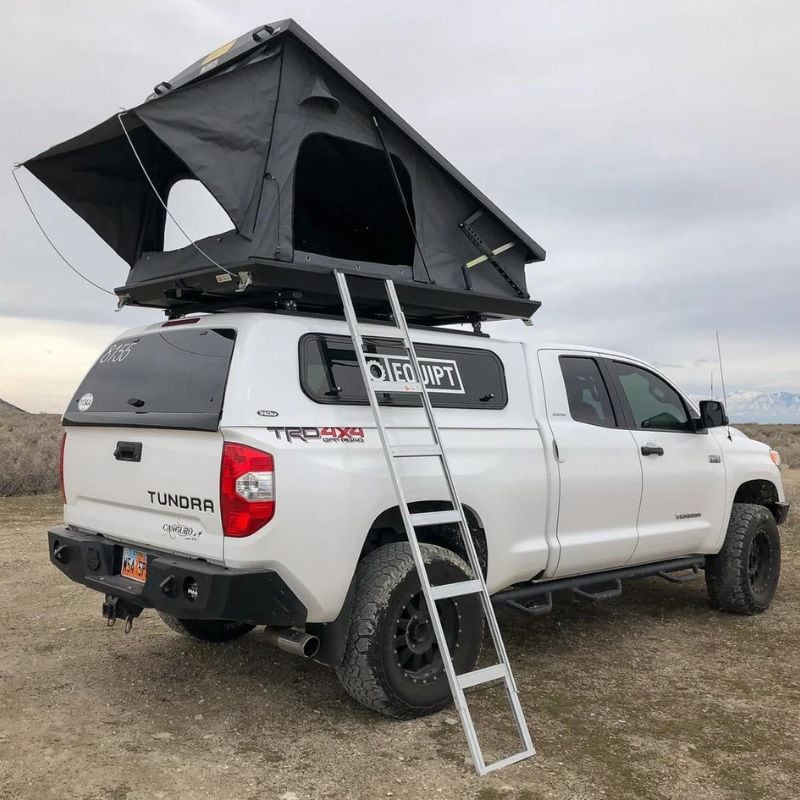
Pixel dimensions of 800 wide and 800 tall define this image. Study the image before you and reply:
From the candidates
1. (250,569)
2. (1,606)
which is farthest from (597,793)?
(1,606)

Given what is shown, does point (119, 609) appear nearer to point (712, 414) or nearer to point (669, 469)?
point (669, 469)

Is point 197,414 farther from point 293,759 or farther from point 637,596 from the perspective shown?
point 637,596

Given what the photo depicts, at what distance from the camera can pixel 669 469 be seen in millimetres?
6211

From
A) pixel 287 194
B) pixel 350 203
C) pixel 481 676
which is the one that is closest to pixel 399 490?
pixel 481 676

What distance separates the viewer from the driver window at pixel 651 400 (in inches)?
245

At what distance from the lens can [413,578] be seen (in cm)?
443

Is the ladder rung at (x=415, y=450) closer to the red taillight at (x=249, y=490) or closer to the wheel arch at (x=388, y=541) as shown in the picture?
the wheel arch at (x=388, y=541)

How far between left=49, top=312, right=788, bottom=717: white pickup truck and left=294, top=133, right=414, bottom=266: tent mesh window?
3.33ft

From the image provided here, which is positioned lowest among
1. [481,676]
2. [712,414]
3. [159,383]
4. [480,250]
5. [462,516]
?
[481,676]

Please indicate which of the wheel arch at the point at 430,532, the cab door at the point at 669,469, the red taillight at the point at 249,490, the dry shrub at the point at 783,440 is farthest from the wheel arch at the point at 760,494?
the dry shrub at the point at 783,440

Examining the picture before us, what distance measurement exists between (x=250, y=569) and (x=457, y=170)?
2.84m

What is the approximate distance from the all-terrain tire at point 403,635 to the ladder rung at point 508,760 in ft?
1.93

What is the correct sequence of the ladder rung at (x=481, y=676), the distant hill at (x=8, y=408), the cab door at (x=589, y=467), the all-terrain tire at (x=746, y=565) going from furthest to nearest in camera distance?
the distant hill at (x=8, y=408) < the all-terrain tire at (x=746, y=565) < the cab door at (x=589, y=467) < the ladder rung at (x=481, y=676)

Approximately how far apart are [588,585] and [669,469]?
3.74 ft
